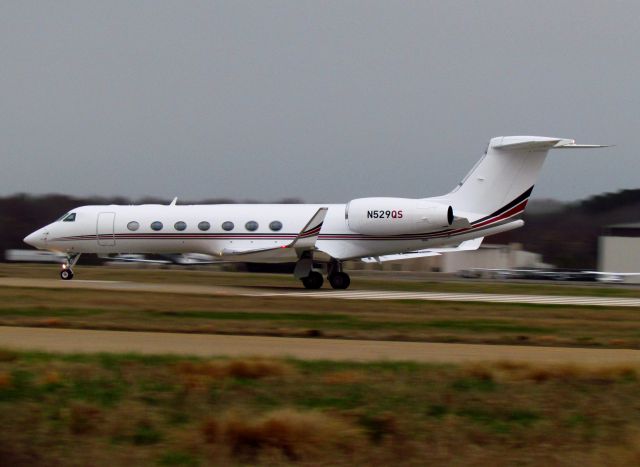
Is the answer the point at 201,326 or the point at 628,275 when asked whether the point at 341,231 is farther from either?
the point at 628,275

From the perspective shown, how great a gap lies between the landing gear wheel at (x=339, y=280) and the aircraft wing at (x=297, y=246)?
192 cm

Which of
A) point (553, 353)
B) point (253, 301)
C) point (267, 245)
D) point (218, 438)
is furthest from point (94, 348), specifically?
point (267, 245)

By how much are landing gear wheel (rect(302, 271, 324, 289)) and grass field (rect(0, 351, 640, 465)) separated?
797 inches

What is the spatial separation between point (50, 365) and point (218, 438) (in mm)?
4195

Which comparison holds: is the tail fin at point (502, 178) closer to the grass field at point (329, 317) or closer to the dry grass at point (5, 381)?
the grass field at point (329, 317)

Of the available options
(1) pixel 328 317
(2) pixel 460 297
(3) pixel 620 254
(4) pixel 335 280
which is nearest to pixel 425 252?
(4) pixel 335 280

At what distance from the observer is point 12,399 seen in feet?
33.4

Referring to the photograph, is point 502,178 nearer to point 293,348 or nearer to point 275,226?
point 275,226

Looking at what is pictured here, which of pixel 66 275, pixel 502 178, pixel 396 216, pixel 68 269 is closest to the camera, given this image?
pixel 396 216

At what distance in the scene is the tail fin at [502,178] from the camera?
1249 inches

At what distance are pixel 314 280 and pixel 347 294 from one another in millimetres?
3672

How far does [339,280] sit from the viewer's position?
33156 mm

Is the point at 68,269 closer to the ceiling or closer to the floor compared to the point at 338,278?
closer to the ceiling

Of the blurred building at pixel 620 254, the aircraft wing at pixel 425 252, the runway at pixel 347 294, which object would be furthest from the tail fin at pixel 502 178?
the blurred building at pixel 620 254
